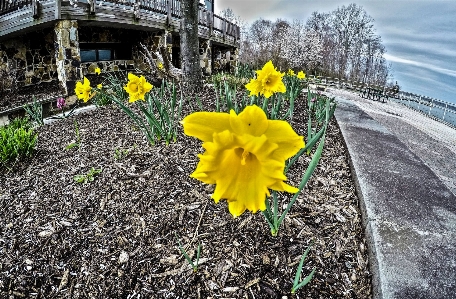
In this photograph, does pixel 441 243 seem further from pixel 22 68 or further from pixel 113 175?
pixel 22 68

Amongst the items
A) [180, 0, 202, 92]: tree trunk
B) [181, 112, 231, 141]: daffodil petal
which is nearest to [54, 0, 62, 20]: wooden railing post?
[180, 0, 202, 92]: tree trunk

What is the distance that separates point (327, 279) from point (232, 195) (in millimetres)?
766

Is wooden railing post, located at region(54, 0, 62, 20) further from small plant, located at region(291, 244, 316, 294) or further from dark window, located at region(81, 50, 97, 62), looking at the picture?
small plant, located at region(291, 244, 316, 294)

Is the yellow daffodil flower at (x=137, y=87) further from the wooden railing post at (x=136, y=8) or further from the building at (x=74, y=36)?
the wooden railing post at (x=136, y=8)

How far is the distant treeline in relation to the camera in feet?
92.8

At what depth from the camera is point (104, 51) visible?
917 centimetres

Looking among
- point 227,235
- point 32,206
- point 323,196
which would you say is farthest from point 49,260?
point 323,196

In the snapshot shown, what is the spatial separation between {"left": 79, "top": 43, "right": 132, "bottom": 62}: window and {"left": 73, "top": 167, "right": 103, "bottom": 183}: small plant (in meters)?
7.55

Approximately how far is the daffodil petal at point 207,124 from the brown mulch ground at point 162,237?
0.79 meters

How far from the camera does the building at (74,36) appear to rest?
6.57m

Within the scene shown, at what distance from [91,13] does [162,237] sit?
7382 millimetres

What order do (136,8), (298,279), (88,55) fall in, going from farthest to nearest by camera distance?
(88,55) < (136,8) < (298,279)

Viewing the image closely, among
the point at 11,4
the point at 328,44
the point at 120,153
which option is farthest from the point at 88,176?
the point at 328,44

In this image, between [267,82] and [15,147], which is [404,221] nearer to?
[267,82]
